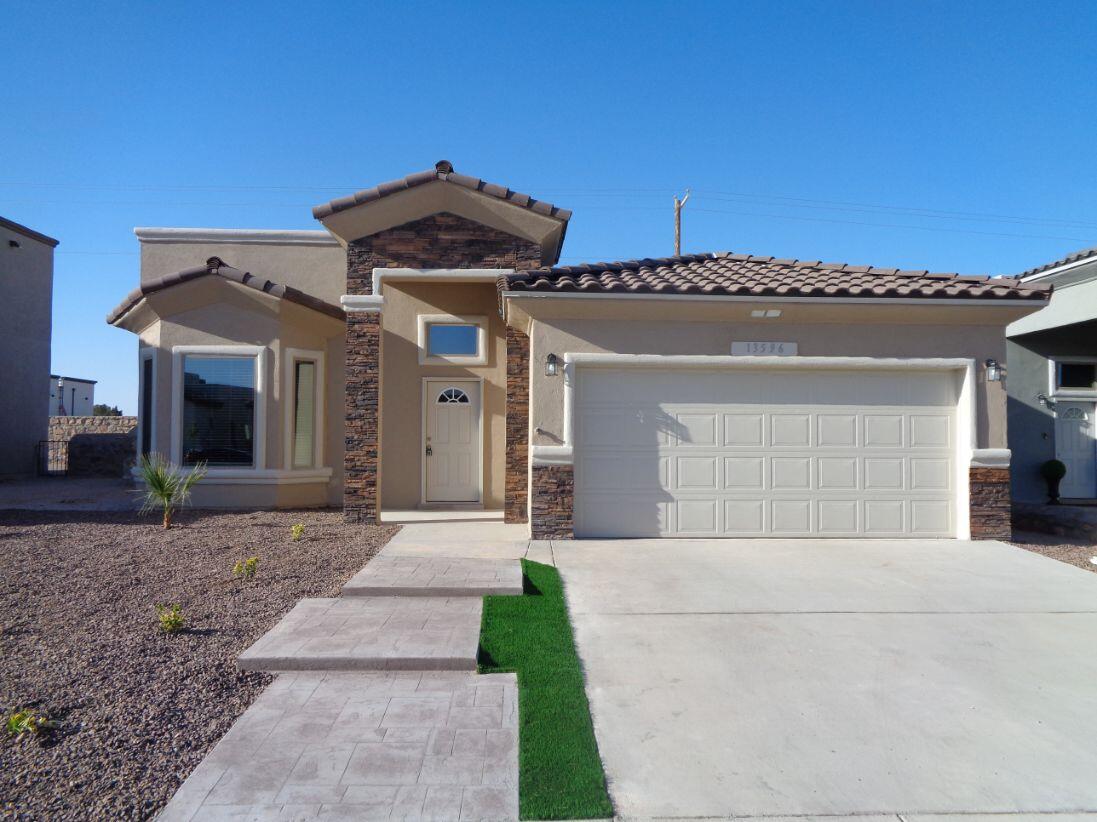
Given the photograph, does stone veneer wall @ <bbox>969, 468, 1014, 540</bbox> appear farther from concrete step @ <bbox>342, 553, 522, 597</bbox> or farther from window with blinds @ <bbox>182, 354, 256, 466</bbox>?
window with blinds @ <bbox>182, 354, 256, 466</bbox>

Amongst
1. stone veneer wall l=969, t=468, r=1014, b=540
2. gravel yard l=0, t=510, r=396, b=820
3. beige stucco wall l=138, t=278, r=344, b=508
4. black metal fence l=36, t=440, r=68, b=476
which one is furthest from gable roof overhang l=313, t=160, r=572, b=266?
black metal fence l=36, t=440, r=68, b=476

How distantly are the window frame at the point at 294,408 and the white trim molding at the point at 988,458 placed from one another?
33.0 ft

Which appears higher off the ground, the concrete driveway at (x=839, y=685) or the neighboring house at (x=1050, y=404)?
the neighboring house at (x=1050, y=404)

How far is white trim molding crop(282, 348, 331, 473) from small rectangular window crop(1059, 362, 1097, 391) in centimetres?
1323

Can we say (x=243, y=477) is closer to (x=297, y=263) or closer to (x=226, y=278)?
(x=226, y=278)

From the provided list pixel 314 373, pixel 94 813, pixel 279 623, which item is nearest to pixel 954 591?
pixel 279 623

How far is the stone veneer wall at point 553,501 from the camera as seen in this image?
914 centimetres

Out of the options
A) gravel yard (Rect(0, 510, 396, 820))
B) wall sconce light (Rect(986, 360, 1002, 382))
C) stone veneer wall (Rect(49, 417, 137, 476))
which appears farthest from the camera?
stone veneer wall (Rect(49, 417, 137, 476))

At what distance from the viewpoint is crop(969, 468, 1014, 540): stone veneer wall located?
9398 mm

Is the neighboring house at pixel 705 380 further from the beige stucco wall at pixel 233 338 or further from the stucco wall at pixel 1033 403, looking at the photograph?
the stucco wall at pixel 1033 403

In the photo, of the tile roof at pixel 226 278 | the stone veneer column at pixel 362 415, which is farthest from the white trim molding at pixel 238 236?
the stone veneer column at pixel 362 415

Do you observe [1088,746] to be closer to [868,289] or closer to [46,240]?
[868,289]

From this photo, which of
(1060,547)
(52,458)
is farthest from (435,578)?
(52,458)

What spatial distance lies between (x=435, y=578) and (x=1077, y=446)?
12.4 meters
